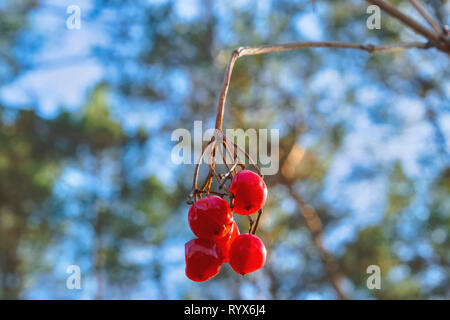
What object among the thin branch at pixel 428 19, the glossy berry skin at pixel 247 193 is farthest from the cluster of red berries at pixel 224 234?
the thin branch at pixel 428 19

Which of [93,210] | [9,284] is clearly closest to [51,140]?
[93,210]

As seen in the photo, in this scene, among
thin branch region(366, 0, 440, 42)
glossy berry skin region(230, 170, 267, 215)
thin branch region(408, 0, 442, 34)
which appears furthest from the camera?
thin branch region(408, 0, 442, 34)

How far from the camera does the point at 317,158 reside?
700cm

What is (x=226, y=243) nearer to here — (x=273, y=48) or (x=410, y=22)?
(x=273, y=48)

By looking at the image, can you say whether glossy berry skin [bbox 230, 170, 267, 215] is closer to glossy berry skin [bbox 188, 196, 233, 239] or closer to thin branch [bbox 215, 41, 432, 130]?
glossy berry skin [bbox 188, 196, 233, 239]

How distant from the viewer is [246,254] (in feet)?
2.98

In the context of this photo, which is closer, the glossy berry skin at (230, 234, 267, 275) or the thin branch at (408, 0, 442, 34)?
the glossy berry skin at (230, 234, 267, 275)

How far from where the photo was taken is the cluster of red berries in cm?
87

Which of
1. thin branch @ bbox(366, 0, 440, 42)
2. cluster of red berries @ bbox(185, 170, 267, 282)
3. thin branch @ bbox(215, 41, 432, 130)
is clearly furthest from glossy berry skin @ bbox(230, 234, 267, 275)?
thin branch @ bbox(366, 0, 440, 42)

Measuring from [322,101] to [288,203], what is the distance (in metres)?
1.68

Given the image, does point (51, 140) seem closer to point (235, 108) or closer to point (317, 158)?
point (235, 108)

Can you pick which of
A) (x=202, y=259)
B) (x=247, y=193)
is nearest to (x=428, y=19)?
(x=247, y=193)

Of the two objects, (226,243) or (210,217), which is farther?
(226,243)

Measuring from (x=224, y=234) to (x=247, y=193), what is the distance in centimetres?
12
